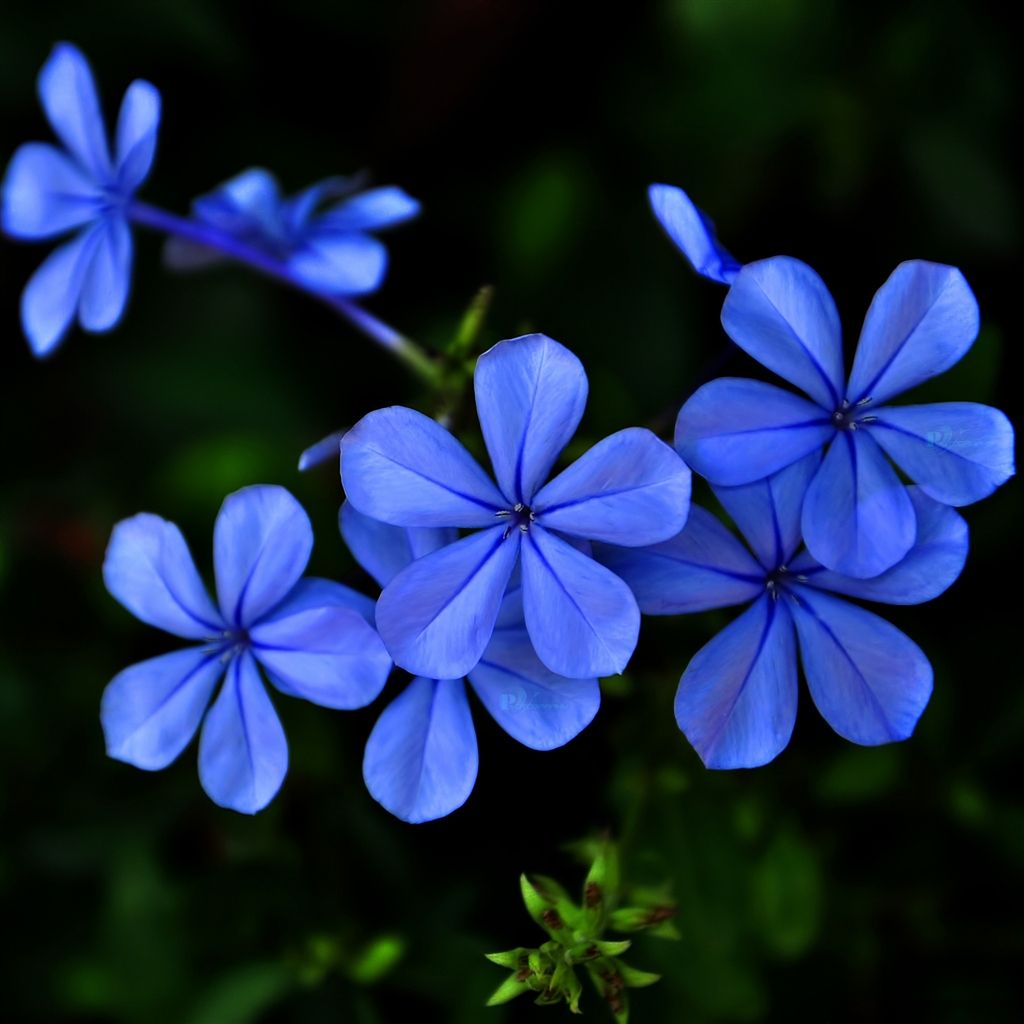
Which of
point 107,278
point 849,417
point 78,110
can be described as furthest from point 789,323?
point 78,110

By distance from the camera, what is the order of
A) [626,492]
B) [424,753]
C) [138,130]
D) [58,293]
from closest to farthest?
[626,492] < [424,753] < [138,130] < [58,293]

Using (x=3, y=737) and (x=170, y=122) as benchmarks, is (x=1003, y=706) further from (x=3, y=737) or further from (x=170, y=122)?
(x=170, y=122)

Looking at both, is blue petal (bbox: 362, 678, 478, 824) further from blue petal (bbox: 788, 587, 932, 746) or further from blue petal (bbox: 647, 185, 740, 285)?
blue petal (bbox: 647, 185, 740, 285)

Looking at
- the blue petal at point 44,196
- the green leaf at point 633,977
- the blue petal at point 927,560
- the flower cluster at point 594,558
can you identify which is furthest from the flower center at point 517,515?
the blue petal at point 44,196

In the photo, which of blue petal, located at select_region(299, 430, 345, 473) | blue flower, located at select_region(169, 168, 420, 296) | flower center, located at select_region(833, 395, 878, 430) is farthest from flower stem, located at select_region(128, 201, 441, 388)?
flower center, located at select_region(833, 395, 878, 430)

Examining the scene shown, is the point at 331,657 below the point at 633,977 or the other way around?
the other way around

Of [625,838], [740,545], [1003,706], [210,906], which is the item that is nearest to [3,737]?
[210,906]

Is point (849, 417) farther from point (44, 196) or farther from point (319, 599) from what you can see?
point (44, 196)

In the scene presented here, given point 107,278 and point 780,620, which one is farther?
point 107,278
